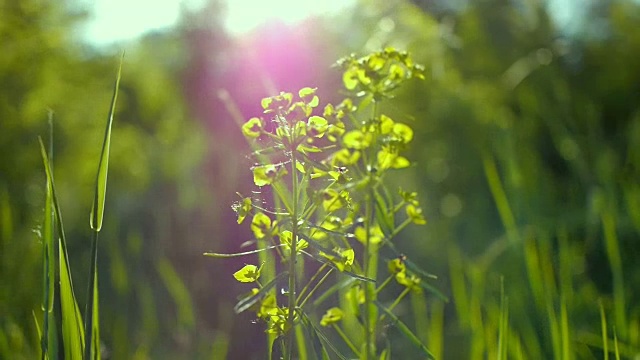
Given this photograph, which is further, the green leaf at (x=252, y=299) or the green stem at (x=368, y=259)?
the green stem at (x=368, y=259)

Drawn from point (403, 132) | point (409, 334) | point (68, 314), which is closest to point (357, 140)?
point (403, 132)

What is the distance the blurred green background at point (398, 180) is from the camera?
5.10 ft

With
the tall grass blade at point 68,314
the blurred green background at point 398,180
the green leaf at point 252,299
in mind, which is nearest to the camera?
the green leaf at point 252,299

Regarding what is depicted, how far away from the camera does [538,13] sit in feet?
8.89

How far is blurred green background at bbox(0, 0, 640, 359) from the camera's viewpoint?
156cm

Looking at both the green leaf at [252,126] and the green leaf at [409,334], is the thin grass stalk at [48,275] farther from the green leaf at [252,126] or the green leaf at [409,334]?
the green leaf at [409,334]

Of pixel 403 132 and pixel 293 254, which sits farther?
pixel 403 132

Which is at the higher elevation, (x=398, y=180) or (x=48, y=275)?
(x=398, y=180)

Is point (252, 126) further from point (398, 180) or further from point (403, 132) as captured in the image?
point (398, 180)

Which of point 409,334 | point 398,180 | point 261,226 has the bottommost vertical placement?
point 409,334

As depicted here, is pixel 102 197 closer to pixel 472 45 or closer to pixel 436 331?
pixel 436 331

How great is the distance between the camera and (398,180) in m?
2.18

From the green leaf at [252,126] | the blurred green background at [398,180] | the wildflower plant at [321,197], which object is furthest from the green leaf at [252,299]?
Result: the blurred green background at [398,180]

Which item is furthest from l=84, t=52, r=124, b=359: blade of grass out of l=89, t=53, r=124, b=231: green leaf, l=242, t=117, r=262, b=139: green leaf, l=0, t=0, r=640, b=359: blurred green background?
l=0, t=0, r=640, b=359: blurred green background
